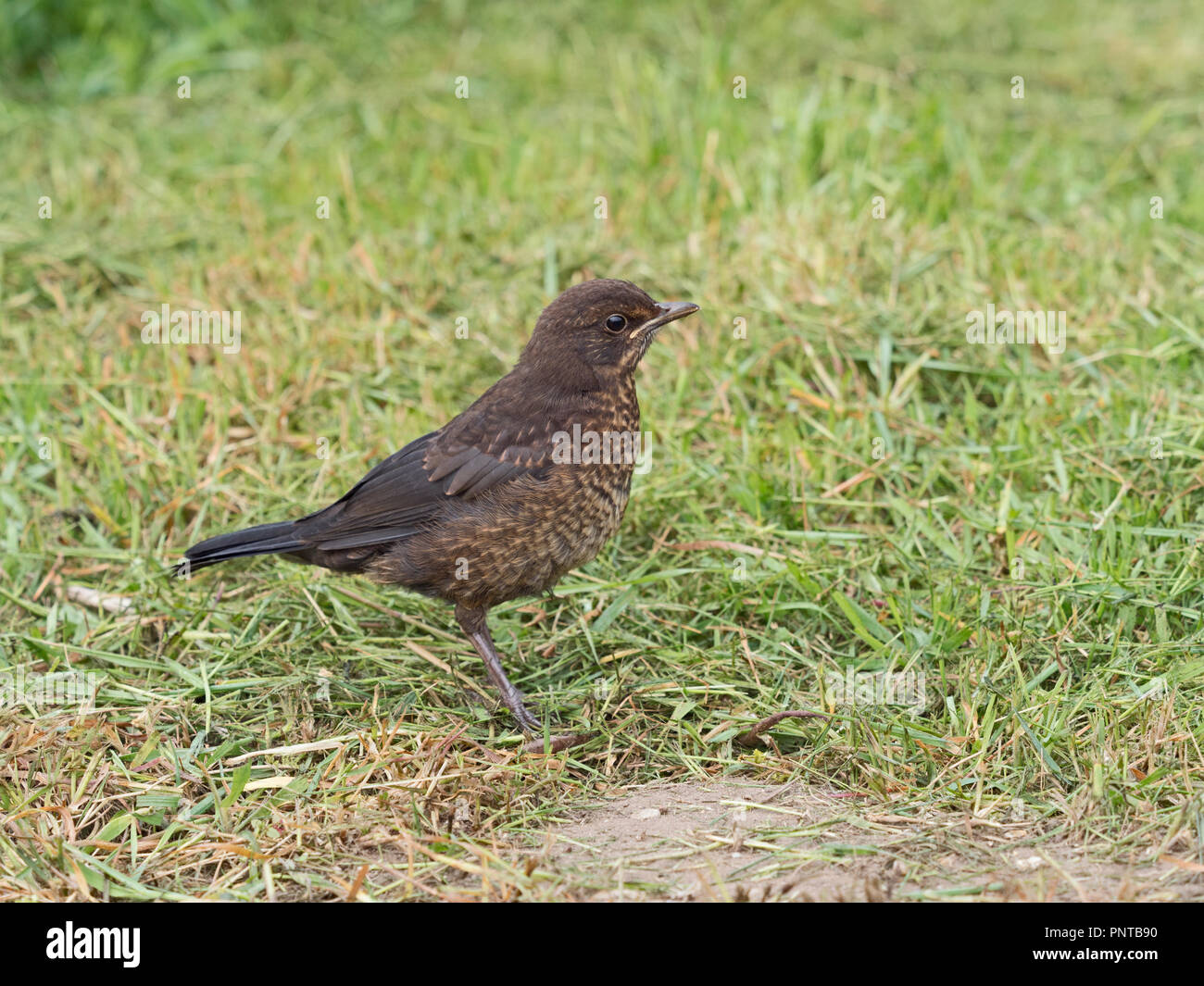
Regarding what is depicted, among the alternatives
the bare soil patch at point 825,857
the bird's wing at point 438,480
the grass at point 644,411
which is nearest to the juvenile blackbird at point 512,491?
the bird's wing at point 438,480

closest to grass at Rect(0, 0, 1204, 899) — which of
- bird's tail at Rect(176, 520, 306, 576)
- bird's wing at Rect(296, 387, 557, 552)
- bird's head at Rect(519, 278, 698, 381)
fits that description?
bird's tail at Rect(176, 520, 306, 576)

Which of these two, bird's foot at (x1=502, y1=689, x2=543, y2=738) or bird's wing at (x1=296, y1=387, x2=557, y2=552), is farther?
bird's wing at (x1=296, y1=387, x2=557, y2=552)

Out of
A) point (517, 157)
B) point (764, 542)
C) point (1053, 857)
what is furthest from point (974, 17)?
point (1053, 857)

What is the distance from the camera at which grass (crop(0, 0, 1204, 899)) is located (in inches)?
155

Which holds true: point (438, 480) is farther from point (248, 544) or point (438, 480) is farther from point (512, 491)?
point (248, 544)

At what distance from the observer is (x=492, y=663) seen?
446cm

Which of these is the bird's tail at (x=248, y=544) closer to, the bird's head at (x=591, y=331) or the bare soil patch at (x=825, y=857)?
the bird's head at (x=591, y=331)

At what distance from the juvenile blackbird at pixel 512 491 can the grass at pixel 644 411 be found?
355 mm

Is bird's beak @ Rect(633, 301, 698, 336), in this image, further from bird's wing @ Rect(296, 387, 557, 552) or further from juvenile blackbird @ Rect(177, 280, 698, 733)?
bird's wing @ Rect(296, 387, 557, 552)

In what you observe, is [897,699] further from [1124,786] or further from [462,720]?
[462,720]

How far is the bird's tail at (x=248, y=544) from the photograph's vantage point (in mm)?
4500

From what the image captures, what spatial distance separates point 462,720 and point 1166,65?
6.24 m

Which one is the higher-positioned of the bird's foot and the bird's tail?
the bird's tail

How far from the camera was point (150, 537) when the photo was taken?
5.25m
